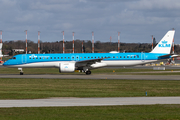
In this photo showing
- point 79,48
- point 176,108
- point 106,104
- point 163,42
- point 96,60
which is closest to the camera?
point 176,108

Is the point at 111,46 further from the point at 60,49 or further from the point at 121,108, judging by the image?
the point at 121,108

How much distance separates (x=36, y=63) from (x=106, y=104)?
31005mm

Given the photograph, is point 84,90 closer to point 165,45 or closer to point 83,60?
point 83,60

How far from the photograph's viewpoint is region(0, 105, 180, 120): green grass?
13078 millimetres

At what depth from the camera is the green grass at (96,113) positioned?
13.1 meters

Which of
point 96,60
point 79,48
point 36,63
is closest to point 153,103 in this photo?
point 96,60

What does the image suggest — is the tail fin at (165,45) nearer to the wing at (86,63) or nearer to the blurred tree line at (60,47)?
the wing at (86,63)

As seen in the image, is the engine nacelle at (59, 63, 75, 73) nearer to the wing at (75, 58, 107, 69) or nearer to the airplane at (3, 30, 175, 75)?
the wing at (75, 58, 107, 69)

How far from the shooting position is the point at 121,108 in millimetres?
15500

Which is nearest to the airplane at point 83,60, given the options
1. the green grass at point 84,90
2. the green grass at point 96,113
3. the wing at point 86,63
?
the wing at point 86,63

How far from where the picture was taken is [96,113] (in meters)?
14.1

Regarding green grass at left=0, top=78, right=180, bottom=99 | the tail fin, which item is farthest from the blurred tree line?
green grass at left=0, top=78, right=180, bottom=99

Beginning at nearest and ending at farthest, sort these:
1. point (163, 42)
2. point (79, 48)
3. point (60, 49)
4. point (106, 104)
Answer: point (106, 104) < point (163, 42) < point (79, 48) < point (60, 49)

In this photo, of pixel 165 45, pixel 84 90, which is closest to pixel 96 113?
pixel 84 90
